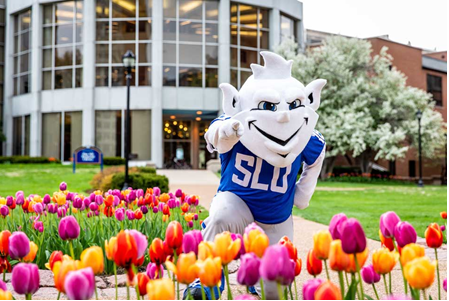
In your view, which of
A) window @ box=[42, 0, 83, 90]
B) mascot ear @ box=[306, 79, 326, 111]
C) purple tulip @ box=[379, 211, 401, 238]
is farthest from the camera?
window @ box=[42, 0, 83, 90]

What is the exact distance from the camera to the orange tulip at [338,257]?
1427mm

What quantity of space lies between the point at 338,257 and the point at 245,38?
27.4 m

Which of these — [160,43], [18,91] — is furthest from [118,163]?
[18,91]

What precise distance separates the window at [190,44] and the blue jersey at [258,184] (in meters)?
23.8

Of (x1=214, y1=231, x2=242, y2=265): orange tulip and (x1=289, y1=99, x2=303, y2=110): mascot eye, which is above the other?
(x1=289, y1=99, x2=303, y2=110): mascot eye

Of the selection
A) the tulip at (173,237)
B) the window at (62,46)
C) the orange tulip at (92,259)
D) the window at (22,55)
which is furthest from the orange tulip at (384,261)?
the window at (22,55)

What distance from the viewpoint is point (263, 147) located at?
3.11m

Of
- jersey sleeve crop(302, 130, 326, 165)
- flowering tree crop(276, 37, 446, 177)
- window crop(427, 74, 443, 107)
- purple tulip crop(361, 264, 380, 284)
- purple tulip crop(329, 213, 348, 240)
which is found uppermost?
window crop(427, 74, 443, 107)

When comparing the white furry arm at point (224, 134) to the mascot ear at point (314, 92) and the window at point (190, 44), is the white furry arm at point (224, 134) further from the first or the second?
the window at point (190, 44)

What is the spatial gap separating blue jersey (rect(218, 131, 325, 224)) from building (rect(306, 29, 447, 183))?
3062 cm

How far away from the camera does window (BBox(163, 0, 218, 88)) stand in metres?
26.6

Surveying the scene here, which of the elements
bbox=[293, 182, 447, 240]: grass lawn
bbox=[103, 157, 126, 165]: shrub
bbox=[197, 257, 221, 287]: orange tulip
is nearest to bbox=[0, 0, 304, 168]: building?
bbox=[103, 157, 126, 165]: shrub

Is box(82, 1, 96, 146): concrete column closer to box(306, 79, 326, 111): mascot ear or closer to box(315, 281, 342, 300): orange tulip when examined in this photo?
box(306, 79, 326, 111): mascot ear

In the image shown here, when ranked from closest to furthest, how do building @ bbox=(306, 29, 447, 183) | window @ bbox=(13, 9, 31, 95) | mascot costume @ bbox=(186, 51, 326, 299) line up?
1. mascot costume @ bbox=(186, 51, 326, 299)
2. window @ bbox=(13, 9, 31, 95)
3. building @ bbox=(306, 29, 447, 183)
